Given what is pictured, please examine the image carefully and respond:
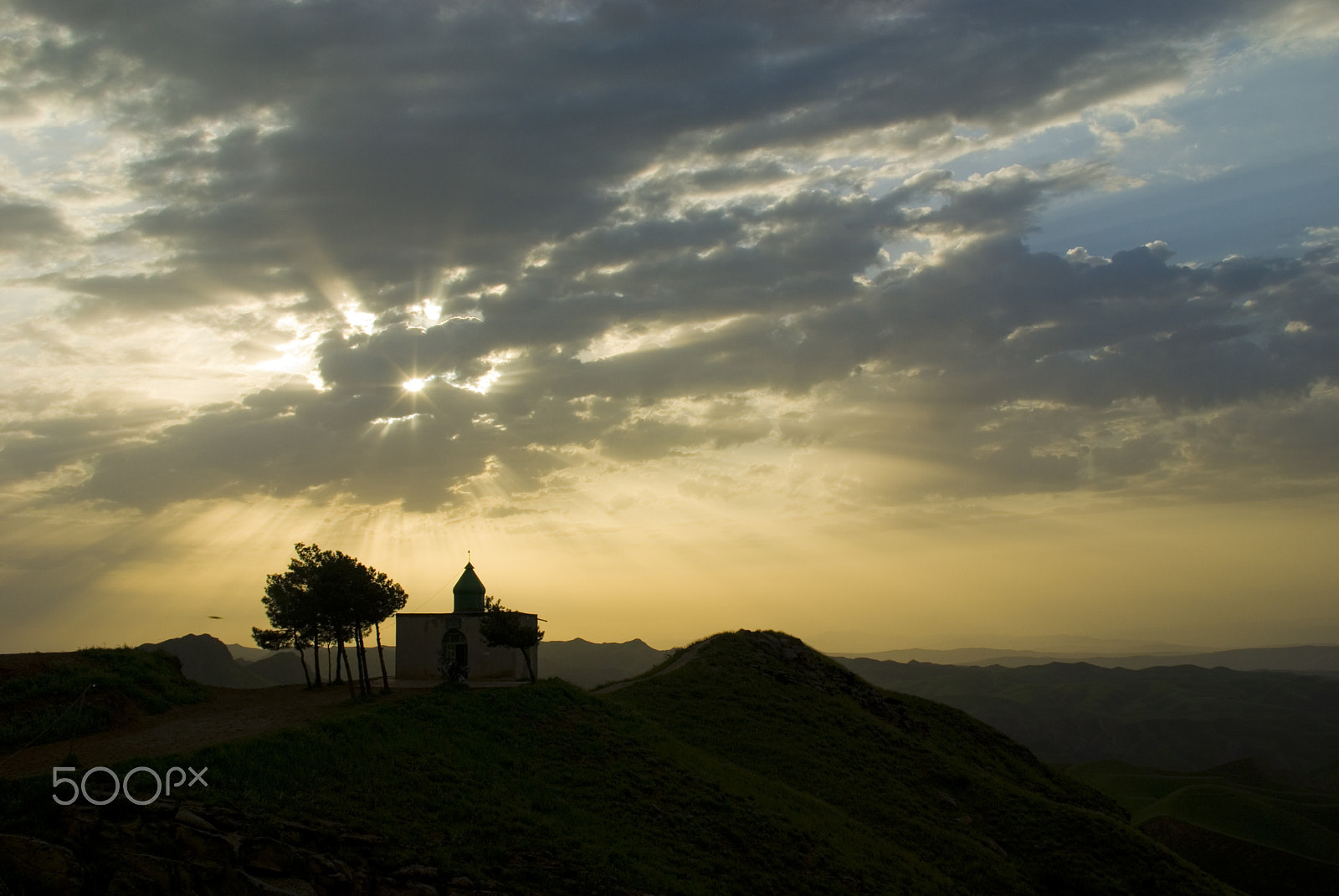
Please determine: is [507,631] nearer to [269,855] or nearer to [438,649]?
[438,649]

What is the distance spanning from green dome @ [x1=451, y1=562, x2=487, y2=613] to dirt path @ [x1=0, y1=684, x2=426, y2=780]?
1044cm

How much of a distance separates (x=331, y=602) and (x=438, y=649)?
7.95 meters

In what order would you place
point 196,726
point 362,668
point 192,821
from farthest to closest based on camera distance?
1. point 362,668
2. point 196,726
3. point 192,821

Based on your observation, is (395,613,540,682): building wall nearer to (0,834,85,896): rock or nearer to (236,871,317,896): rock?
(236,871,317,896): rock

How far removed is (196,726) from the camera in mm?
29250

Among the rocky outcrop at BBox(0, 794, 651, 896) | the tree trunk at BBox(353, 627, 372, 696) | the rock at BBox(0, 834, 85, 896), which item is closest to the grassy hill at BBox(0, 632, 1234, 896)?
the rocky outcrop at BBox(0, 794, 651, 896)

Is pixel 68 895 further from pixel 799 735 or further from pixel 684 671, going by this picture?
pixel 684 671

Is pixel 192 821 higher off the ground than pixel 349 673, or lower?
lower

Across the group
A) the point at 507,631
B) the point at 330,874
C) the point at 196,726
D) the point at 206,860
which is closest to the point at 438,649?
the point at 507,631

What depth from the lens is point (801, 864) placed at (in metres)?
27.8

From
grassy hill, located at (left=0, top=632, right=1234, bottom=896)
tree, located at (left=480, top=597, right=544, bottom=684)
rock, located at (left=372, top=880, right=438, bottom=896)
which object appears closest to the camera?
rock, located at (left=372, top=880, right=438, bottom=896)

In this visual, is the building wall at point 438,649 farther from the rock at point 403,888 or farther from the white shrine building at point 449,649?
the rock at point 403,888

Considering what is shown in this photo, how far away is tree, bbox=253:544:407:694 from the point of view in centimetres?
4094

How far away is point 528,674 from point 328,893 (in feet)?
94.6
